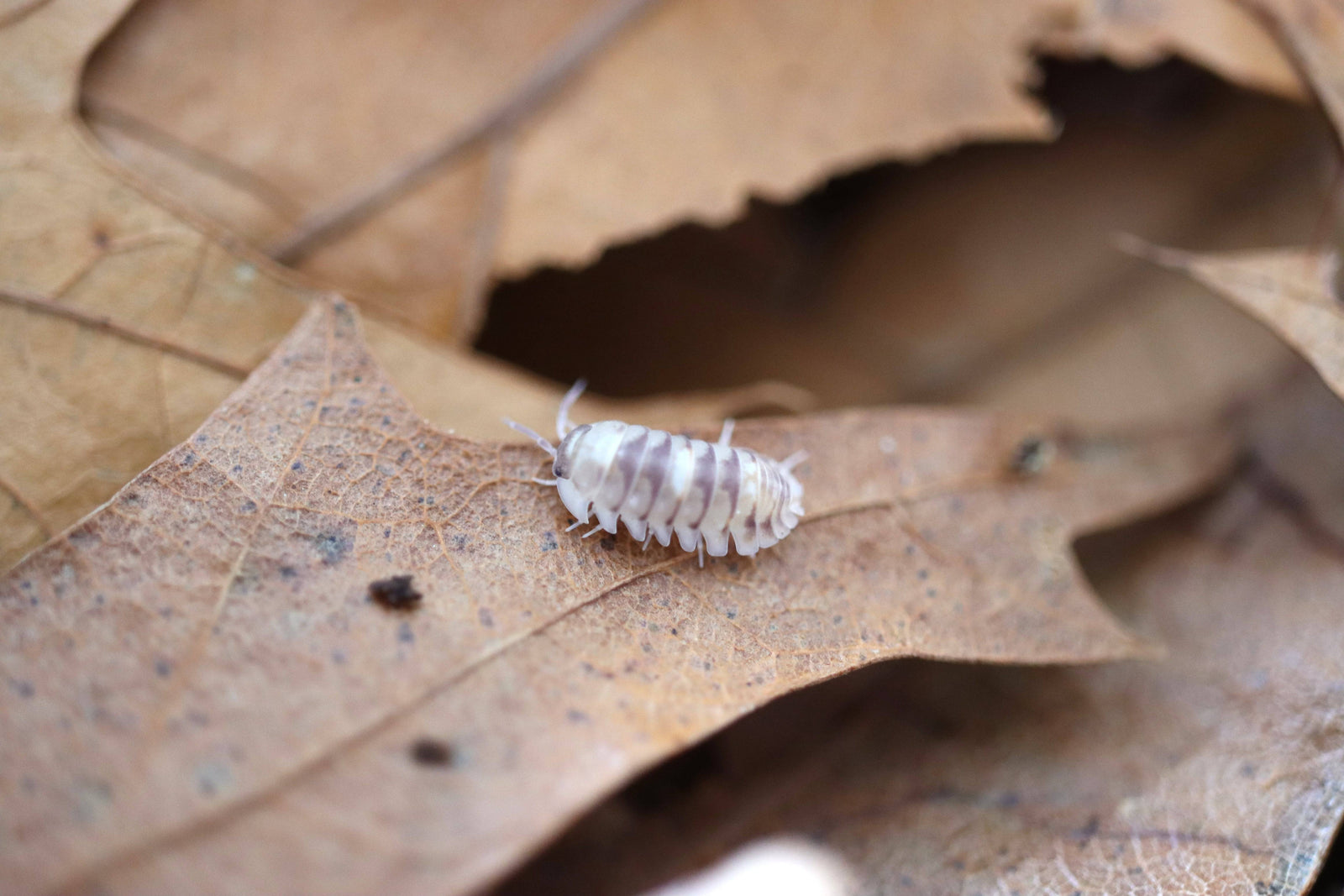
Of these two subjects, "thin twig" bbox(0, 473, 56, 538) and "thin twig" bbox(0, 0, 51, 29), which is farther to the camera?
"thin twig" bbox(0, 0, 51, 29)

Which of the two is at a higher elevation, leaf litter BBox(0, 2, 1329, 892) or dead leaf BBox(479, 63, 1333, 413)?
leaf litter BBox(0, 2, 1329, 892)

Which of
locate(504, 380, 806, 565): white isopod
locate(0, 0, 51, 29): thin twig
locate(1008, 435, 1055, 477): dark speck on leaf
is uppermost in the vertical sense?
locate(0, 0, 51, 29): thin twig

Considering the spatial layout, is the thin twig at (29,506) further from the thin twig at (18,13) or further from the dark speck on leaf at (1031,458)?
the dark speck on leaf at (1031,458)

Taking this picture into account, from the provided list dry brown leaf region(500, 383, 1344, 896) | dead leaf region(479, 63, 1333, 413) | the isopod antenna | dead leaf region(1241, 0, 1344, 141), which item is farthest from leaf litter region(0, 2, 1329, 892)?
dead leaf region(1241, 0, 1344, 141)

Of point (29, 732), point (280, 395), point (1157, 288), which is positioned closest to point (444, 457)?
point (280, 395)

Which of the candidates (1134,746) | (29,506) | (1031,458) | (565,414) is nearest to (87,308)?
(29,506)

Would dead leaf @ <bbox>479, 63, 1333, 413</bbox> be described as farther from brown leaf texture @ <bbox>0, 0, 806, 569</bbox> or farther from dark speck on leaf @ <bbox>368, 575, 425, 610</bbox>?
dark speck on leaf @ <bbox>368, 575, 425, 610</bbox>

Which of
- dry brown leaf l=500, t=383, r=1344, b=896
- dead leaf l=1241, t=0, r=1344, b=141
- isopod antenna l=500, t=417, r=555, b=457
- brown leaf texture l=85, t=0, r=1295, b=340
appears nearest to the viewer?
dry brown leaf l=500, t=383, r=1344, b=896

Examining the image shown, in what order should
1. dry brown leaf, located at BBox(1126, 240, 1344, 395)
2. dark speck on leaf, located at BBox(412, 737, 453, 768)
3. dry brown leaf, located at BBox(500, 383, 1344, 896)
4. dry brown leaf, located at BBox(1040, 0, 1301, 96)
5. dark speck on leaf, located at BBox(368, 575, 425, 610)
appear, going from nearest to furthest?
1. dark speck on leaf, located at BBox(412, 737, 453, 768)
2. dark speck on leaf, located at BBox(368, 575, 425, 610)
3. dry brown leaf, located at BBox(500, 383, 1344, 896)
4. dry brown leaf, located at BBox(1126, 240, 1344, 395)
5. dry brown leaf, located at BBox(1040, 0, 1301, 96)
